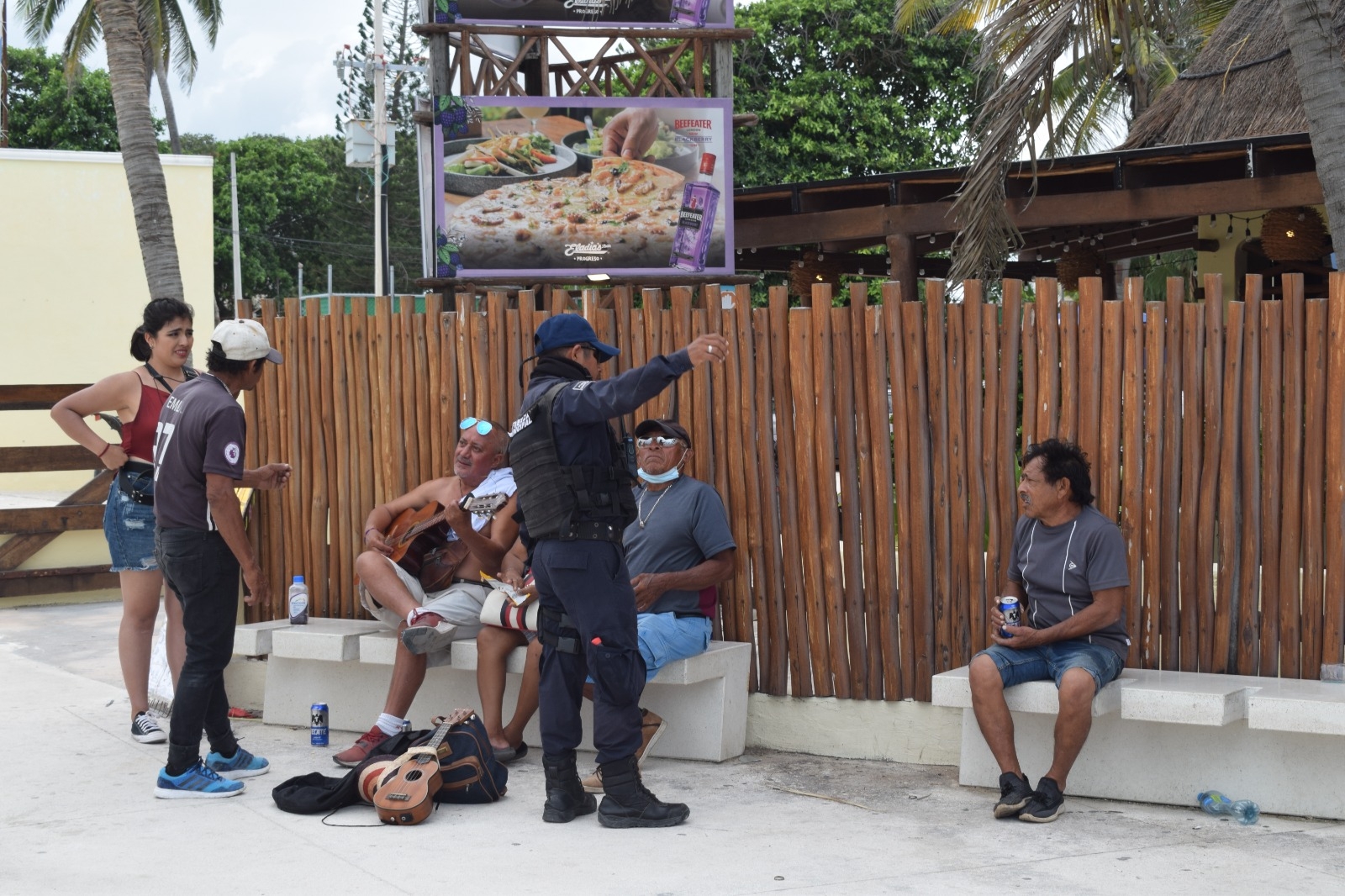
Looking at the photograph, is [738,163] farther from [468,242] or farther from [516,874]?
[516,874]

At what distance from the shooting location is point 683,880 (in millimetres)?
4320

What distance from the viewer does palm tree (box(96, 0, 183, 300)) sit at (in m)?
9.16

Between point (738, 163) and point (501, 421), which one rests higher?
point (738, 163)

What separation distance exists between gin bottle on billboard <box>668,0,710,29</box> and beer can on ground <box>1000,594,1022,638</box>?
7226mm

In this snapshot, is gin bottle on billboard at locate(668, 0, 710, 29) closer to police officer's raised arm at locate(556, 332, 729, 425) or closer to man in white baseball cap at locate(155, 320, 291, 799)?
man in white baseball cap at locate(155, 320, 291, 799)

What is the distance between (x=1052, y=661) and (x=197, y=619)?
3205 mm

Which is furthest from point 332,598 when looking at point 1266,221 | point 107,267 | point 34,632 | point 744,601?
point 107,267

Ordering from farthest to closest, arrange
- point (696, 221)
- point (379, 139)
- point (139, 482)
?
point (379, 139)
point (696, 221)
point (139, 482)

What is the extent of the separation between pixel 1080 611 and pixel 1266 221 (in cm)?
748

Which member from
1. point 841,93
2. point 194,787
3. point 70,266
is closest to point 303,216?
point 841,93

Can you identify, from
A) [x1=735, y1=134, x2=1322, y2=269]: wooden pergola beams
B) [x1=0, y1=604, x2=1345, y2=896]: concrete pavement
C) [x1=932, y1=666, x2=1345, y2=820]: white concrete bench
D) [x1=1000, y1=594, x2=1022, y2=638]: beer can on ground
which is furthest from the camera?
[x1=735, y1=134, x2=1322, y2=269]: wooden pergola beams

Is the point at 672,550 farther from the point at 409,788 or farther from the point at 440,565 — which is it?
Answer: the point at 409,788

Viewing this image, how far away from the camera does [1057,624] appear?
203 inches

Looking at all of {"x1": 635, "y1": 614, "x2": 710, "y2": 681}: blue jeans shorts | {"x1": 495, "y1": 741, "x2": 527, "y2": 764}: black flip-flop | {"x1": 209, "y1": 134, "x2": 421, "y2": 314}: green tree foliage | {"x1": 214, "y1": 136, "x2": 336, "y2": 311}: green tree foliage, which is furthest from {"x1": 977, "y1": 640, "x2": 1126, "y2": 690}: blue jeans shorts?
{"x1": 214, "y1": 136, "x2": 336, "y2": 311}: green tree foliage
